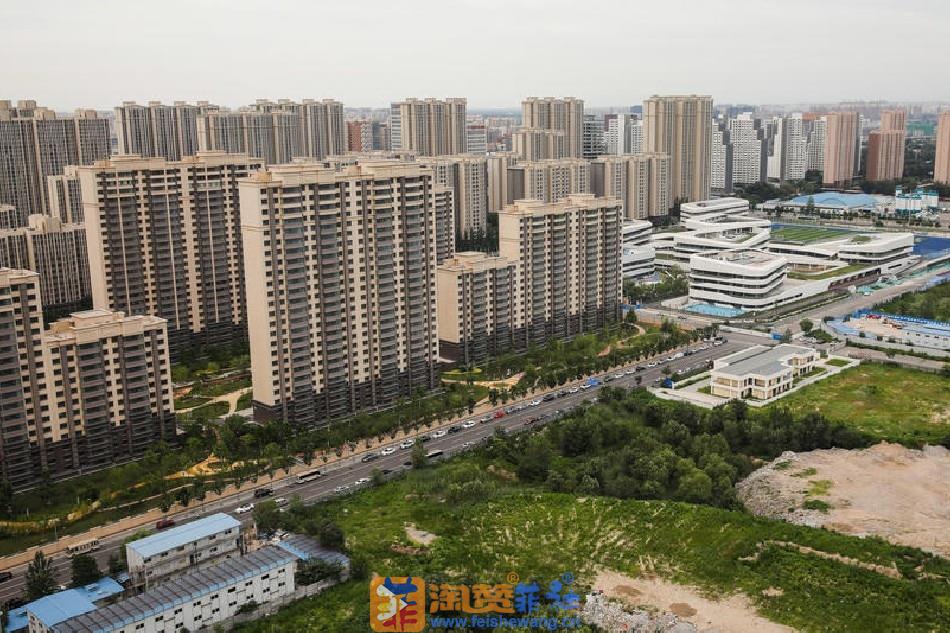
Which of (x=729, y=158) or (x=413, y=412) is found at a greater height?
(x=729, y=158)

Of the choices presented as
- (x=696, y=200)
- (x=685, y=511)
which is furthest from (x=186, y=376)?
(x=696, y=200)

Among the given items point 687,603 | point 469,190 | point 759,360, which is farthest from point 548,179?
point 687,603

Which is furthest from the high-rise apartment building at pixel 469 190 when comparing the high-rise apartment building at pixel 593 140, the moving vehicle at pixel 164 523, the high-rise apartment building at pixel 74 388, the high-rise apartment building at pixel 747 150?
the moving vehicle at pixel 164 523

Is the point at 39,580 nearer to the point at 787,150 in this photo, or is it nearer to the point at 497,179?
the point at 497,179

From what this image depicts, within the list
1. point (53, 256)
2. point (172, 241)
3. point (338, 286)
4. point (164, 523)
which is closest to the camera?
point (164, 523)

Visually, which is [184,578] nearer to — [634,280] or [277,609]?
[277,609]

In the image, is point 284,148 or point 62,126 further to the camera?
point 284,148

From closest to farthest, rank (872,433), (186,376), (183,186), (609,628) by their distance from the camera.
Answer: (609,628) < (872,433) < (186,376) < (183,186)
